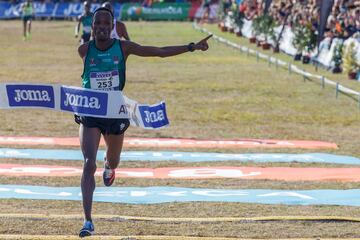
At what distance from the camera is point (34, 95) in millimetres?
10055

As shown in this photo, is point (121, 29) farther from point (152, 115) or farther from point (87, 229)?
point (87, 229)

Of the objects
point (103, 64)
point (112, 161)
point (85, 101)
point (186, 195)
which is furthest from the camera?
point (186, 195)

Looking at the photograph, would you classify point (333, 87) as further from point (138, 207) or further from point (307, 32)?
point (138, 207)

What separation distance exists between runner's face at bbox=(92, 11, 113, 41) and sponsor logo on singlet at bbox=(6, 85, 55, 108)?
2.51 ft

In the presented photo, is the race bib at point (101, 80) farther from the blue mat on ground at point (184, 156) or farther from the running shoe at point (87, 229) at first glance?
the blue mat on ground at point (184, 156)

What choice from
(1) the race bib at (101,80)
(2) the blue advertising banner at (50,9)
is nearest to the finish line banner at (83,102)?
(1) the race bib at (101,80)

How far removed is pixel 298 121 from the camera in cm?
1966

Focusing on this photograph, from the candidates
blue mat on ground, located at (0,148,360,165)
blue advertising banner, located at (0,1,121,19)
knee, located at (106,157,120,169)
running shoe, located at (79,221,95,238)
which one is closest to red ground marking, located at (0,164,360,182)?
blue mat on ground, located at (0,148,360,165)

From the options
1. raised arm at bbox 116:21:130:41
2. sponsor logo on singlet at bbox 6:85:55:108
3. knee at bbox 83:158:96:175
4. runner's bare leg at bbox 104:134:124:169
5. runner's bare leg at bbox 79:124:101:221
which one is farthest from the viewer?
raised arm at bbox 116:21:130:41

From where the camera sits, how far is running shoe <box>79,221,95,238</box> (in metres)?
8.98

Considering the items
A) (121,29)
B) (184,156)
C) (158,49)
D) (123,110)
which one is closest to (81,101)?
(123,110)

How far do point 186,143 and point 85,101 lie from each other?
6.97 m

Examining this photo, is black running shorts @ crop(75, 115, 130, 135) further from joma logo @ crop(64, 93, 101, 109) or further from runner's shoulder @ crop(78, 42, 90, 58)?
runner's shoulder @ crop(78, 42, 90, 58)

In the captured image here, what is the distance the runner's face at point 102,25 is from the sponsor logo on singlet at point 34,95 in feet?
2.51
